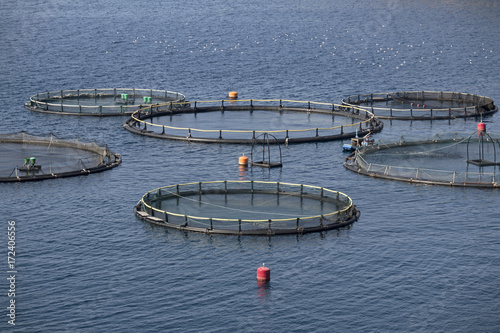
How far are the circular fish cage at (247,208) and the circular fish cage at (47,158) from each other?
62.0 ft

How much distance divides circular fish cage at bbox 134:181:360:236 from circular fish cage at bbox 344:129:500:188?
14.0 meters

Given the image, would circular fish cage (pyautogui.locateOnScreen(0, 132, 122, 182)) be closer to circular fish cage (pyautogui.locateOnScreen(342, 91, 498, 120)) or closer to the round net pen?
the round net pen

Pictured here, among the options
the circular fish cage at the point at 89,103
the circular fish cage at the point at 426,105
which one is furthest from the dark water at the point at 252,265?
the circular fish cage at the point at 89,103

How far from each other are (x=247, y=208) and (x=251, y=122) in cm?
5469

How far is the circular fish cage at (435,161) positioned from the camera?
128375 mm

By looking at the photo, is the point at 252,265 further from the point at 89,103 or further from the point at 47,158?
the point at 89,103

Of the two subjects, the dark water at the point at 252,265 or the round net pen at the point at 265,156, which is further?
the round net pen at the point at 265,156

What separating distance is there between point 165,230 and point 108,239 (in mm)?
6410

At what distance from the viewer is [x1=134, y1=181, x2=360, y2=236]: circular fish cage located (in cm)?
10775

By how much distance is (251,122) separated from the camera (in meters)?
168

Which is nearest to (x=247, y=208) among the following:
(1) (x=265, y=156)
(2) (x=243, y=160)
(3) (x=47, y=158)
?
(2) (x=243, y=160)

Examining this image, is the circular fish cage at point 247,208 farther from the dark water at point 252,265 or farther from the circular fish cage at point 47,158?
the circular fish cage at point 47,158

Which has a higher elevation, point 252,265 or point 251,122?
point 251,122

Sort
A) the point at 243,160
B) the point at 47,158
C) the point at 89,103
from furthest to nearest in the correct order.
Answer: the point at 89,103 < the point at 47,158 < the point at 243,160
